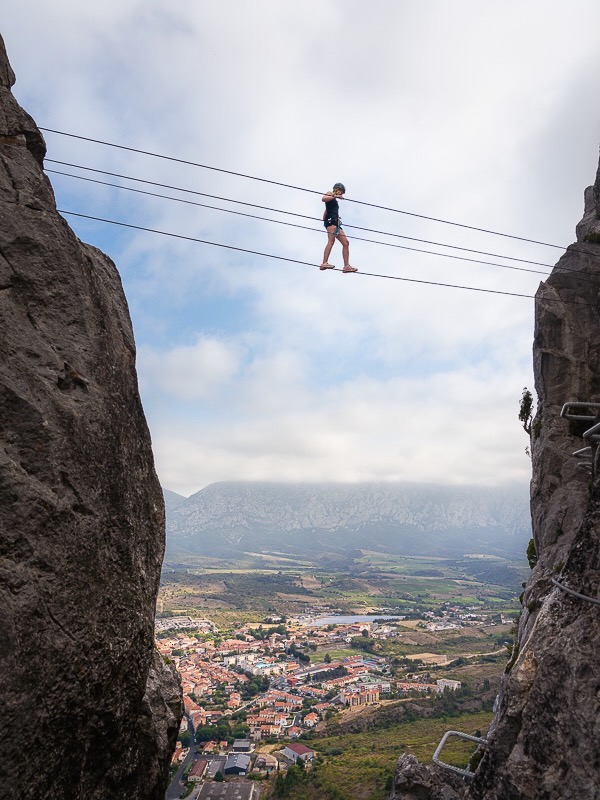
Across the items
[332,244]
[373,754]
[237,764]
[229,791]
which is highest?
[332,244]

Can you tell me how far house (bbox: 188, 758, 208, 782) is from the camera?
41359 millimetres

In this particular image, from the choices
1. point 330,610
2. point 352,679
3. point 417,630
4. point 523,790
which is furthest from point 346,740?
point 330,610

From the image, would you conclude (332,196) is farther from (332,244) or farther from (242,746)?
(242,746)

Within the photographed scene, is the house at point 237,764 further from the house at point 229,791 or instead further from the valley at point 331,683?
the house at point 229,791

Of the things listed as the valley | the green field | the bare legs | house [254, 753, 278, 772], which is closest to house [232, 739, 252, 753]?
the valley

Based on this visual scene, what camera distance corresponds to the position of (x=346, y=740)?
52.7 meters

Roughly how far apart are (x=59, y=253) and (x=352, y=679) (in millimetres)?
84249

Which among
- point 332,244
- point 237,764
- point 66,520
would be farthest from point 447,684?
point 66,520

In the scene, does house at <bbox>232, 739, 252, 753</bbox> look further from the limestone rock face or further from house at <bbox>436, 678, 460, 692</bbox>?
the limestone rock face

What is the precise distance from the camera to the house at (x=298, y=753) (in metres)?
46.2

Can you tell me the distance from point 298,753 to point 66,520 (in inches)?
1910

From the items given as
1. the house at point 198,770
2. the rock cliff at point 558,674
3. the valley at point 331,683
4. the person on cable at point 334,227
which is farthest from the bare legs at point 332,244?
the house at point 198,770

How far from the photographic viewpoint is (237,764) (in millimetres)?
44719

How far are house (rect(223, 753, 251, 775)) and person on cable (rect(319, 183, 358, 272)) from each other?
42297mm
